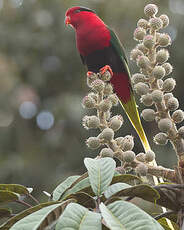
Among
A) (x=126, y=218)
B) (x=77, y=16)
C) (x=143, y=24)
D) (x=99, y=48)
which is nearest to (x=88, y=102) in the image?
(x=143, y=24)

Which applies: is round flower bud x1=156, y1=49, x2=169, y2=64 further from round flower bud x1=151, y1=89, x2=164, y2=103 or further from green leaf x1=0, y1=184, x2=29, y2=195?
green leaf x1=0, y1=184, x2=29, y2=195

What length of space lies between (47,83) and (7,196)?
629 cm

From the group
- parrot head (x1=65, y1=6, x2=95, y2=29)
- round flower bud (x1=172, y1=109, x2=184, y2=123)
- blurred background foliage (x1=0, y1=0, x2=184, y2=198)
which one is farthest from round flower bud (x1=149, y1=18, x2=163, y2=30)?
blurred background foliage (x1=0, y1=0, x2=184, y2=198)

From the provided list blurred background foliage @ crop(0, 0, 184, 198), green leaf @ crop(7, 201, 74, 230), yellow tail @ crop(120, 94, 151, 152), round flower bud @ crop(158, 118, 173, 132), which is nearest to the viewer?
green leaf @ crop(7, 201, 74, 230)

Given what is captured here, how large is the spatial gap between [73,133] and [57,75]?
4.81ft

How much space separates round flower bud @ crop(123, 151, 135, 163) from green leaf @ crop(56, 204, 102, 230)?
295 mm

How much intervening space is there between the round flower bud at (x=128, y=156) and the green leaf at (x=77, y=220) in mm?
295

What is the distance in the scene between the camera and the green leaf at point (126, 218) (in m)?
0.69

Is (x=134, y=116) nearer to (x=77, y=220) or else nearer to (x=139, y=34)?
(x=139, y=34)

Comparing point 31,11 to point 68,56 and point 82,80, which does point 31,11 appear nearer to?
point 68,56

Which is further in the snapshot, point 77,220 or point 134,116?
point 134,116

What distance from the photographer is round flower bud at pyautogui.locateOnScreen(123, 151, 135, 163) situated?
101 centimetres

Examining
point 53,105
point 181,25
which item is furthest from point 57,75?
point 181,25

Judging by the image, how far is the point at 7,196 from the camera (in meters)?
0.87
